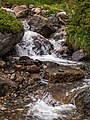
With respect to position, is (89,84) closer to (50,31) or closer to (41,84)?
(41,84)

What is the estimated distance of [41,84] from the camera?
965 cm

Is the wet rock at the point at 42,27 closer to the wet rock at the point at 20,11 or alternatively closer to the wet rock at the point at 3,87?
the wet rock at the point at 20,11

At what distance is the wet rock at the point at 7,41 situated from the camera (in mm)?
11242

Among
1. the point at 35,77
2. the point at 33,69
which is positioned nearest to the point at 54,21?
the point at 33,69

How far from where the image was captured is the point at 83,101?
802cm

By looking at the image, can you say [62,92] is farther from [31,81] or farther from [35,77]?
[35,77]

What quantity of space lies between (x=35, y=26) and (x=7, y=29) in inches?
152

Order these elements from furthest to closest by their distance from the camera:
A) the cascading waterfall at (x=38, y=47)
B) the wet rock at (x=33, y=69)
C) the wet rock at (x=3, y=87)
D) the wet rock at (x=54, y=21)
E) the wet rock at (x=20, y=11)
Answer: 1. the wet rock at (x=20, y=11)
2. the wet rock at (x=54, y=21)
3. the cascading waterfall at (x=38, y=47)
4. the wet rock at (x=33, y=69)
5. the wet rock at (x=3, y=87)

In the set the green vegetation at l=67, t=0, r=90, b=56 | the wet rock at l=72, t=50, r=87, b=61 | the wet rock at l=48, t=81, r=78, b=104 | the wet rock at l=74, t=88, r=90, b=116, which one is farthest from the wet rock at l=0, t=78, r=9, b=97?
the wet rock at l=72, t=50, r=87, b=61

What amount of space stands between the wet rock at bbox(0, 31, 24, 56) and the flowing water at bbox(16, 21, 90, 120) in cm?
98

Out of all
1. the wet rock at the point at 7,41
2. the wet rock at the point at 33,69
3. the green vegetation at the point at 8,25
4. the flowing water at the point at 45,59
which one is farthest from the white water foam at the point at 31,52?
the wet rock at the point at 33,69

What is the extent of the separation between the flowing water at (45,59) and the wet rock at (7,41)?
0.98 m

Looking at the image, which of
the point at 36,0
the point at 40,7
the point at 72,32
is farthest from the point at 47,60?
the point at 36,0

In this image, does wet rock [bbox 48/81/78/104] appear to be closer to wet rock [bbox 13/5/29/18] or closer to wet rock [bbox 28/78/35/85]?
wet rock [bbox 28/78/35/85]
